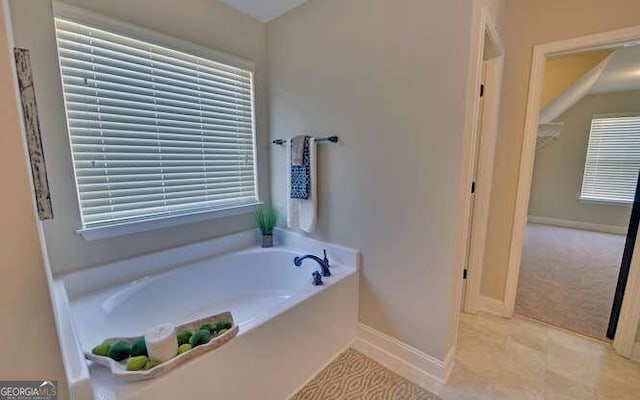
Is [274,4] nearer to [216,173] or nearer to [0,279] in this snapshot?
[216,173]

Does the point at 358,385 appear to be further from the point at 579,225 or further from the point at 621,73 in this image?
the point at 579,225

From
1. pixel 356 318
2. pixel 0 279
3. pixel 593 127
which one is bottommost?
pixel 356 318

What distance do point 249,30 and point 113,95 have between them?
3.90 ft

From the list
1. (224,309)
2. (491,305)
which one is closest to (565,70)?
(491,305)

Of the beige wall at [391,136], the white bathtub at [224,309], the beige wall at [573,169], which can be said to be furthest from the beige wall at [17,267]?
the beige wall at [573,169]

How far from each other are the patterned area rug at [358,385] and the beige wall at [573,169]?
515cm

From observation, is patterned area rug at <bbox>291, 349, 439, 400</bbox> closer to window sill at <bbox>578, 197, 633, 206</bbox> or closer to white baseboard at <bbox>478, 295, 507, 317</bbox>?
white baseboard at <bbox>478, 295, 507, 317</bbox>

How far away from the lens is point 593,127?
448 cm

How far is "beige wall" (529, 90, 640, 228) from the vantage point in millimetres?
4371

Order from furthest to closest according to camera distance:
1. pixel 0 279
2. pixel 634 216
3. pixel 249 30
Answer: pixel 249 30 < pixel 634 216 < pixel 0 279

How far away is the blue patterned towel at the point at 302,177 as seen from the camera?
6.68ft

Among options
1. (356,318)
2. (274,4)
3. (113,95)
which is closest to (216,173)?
(113,95)

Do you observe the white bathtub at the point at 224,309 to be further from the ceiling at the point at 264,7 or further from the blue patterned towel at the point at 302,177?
the ceiling at the point at 264,7

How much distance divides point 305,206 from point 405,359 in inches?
49.0
